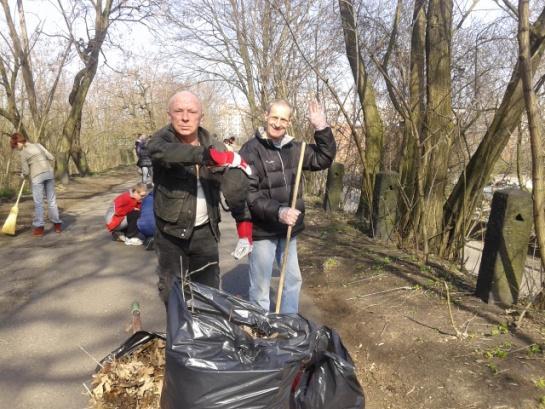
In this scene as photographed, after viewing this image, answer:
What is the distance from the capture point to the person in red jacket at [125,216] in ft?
21.2

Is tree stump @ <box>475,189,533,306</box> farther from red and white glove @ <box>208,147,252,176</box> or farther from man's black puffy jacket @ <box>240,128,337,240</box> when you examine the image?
red and white glove @ <box>208,147,252,176</box>

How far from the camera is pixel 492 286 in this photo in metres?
3.52

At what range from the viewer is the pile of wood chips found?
2025 mm

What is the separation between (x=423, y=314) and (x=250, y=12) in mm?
10511

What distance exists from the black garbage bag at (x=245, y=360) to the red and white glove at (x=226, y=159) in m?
0.71

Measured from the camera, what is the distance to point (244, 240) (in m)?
2.89

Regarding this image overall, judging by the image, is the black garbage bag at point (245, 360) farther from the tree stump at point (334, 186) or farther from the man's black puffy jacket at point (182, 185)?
the tree stump at point (334, 186)

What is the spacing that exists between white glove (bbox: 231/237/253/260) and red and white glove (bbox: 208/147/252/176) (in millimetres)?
596

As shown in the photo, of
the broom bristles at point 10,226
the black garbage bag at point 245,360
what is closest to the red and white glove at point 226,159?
the black garbage bag at point 245,360

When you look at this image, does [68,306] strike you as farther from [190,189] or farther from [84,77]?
[84,77]

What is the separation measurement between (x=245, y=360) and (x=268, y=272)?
1427mm

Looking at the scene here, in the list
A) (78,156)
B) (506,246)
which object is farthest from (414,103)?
(78,156)

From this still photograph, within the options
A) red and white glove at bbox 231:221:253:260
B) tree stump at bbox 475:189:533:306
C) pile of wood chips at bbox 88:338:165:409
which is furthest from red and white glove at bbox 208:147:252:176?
tree stump at bbox 475:189:533:306

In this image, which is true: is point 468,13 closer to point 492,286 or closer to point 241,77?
point 492,286
